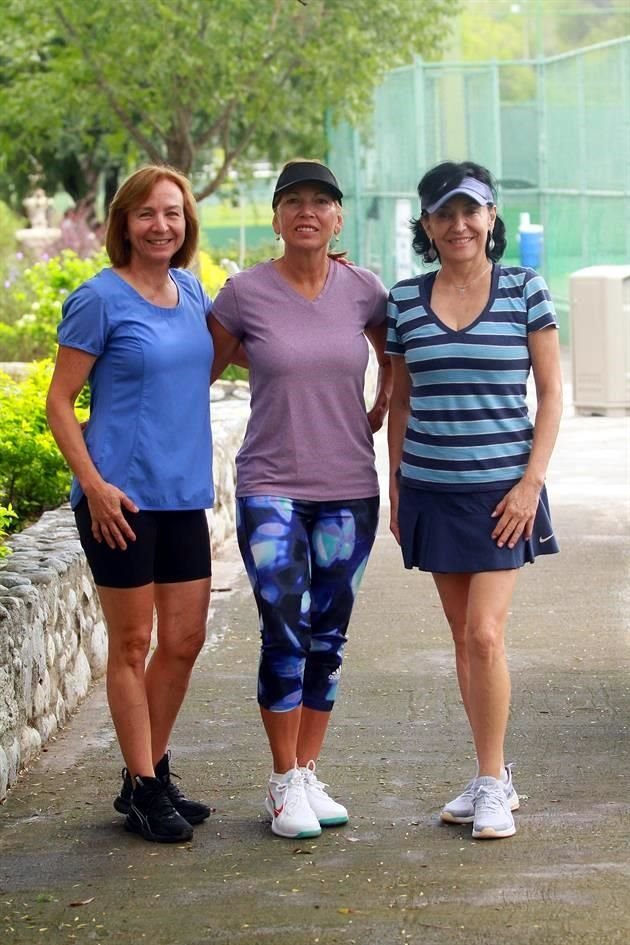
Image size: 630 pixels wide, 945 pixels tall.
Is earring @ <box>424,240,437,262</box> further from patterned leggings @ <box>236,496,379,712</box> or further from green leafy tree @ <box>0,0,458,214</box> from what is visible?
green leafy tree @ <box>0,0,458,214</box>

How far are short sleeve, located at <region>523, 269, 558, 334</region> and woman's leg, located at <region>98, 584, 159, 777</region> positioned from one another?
4.14ft

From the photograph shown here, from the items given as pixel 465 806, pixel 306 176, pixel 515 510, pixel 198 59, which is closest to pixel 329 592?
pixel 515 510

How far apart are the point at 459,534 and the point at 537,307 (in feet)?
2.12

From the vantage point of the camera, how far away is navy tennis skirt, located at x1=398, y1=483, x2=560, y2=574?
15.4 ft

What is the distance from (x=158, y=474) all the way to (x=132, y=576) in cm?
28

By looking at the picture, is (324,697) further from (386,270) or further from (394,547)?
(386,270)

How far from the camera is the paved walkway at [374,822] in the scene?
13.5 feet

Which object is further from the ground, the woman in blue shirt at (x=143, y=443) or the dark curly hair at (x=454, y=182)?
the dark curly hair at (x=454, y=182)

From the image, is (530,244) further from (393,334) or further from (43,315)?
(393,334)

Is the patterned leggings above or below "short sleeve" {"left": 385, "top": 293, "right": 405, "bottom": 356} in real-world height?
below

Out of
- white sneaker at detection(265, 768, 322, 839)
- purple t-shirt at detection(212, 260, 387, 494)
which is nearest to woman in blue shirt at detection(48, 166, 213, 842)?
purple t-shirt at detection(212, 260, 387, 494)

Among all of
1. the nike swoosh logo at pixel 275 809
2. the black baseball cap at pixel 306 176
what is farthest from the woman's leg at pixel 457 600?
the black baseball cap at pixel 306 176

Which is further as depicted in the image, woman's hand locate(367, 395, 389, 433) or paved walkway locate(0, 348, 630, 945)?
woman's hand locate(367, 395, 389, 433)

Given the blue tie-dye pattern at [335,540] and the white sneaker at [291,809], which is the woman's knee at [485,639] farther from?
the white sneaker at [291,809]
